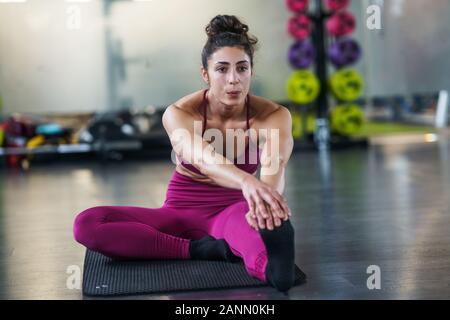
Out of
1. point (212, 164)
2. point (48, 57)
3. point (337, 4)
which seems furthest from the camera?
point (48, 57)

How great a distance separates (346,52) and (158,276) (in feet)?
15.3

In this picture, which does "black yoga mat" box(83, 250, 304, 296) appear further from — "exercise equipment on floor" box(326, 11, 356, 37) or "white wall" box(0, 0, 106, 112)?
"exercise equipment on floor" box(326, 11, 356, 37)

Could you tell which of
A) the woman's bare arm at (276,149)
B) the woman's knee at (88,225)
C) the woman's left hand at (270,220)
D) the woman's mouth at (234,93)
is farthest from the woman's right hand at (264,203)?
the woman's knee at (88,225)

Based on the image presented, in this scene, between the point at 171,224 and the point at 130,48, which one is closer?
the point at 171,224

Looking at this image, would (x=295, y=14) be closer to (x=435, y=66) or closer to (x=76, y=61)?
(x=435, y=66)

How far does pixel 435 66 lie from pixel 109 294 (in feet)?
19.1

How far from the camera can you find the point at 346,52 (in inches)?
257

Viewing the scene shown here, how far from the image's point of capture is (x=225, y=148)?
Result: 2.38 metres

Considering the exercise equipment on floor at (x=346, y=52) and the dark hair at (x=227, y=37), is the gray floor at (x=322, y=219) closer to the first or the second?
the dark hair at (x=227, y=37)

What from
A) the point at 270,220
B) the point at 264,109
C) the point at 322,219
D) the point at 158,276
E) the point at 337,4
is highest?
the point at 337,4

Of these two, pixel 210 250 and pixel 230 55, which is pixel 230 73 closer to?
pixel 230 55

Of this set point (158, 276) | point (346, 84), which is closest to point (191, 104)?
point (158, 276)

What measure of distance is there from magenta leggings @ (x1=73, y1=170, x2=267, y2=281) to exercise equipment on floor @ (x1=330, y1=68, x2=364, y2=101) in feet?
14.0

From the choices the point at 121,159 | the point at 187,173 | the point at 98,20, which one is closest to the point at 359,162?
the point at 121,159
